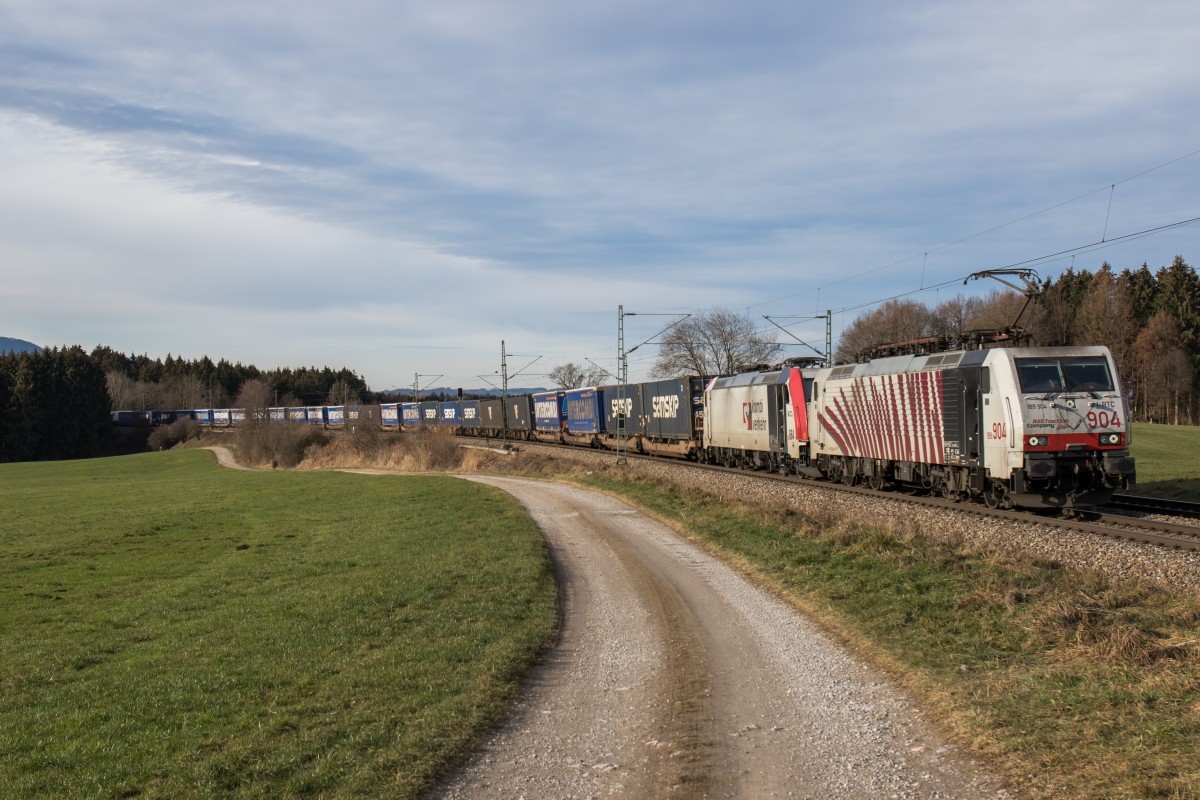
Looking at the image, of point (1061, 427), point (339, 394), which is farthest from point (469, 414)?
point (339, 394)

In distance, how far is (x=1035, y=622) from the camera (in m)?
9.22

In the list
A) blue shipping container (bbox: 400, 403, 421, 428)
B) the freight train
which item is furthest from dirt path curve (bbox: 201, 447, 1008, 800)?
blue shipping container (bbox: 400, 403, 421, 428)

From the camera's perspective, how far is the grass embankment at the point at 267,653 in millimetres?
6281

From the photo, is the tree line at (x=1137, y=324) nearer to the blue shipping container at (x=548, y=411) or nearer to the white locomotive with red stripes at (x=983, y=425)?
the blue shipping container at (x=548, y=411)

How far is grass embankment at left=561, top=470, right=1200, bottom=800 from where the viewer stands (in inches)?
227

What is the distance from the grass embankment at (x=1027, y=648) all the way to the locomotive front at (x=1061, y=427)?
11.6 feet

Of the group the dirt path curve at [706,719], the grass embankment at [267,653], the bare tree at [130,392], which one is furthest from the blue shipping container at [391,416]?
the bare tree at [130,392]

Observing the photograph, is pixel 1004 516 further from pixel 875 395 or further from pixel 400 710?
pixel 400 710

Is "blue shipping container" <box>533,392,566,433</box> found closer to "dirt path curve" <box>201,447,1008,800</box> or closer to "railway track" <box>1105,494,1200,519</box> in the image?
"railway track" <box>1105,494,1200,519</box>

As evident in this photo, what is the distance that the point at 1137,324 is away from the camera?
73.8 meters

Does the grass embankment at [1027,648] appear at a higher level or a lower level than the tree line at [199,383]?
lower

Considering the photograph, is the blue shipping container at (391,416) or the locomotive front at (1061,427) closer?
the locomotive front at (1061,427)

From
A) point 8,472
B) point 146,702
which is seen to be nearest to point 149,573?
point 146,702

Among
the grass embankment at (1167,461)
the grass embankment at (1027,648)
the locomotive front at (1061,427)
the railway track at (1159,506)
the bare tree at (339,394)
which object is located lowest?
the grass embankment at (1167,461)
